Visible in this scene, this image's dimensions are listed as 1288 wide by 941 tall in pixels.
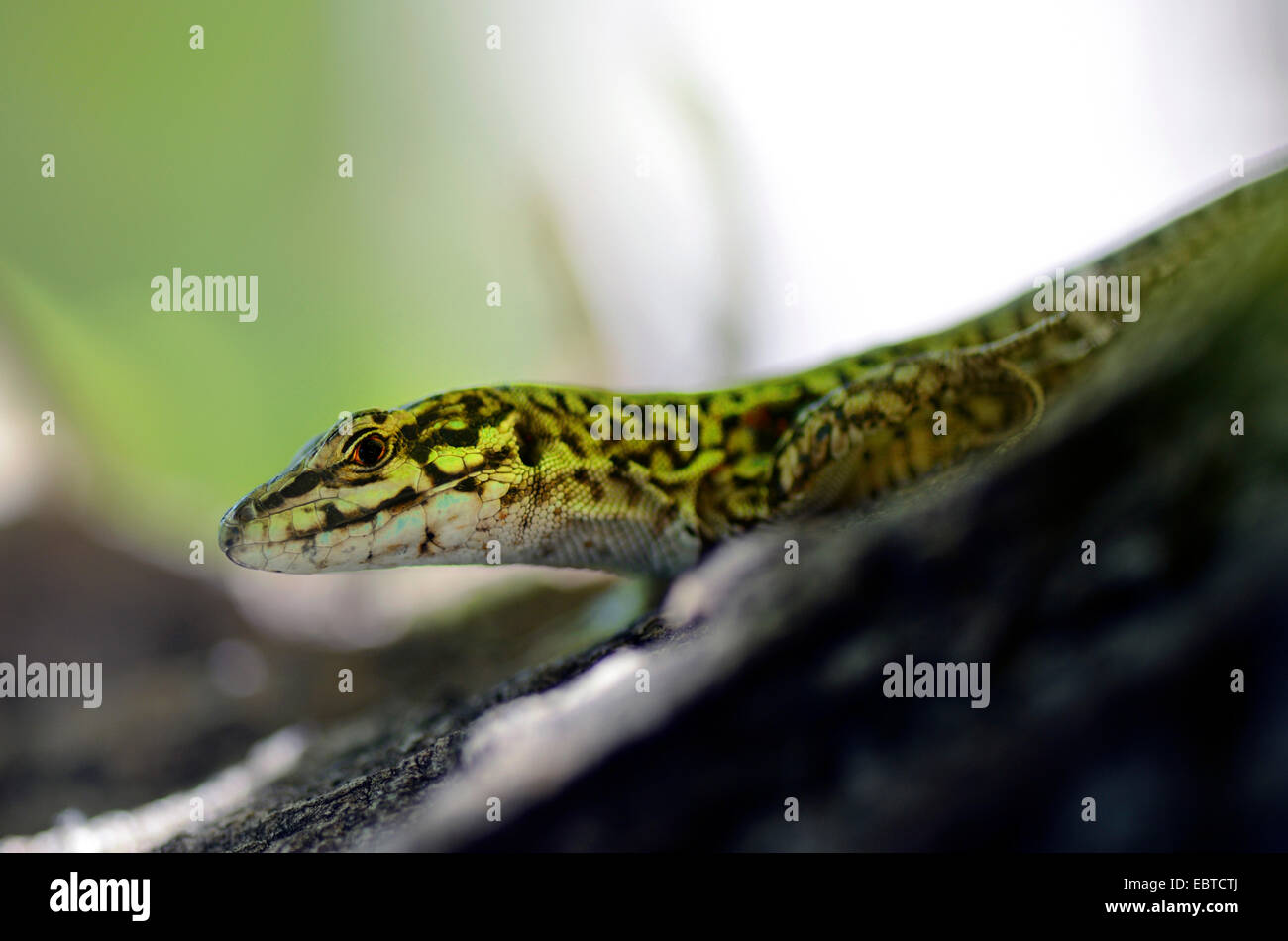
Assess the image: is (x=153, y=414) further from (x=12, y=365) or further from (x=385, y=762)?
(x=385, y=762)

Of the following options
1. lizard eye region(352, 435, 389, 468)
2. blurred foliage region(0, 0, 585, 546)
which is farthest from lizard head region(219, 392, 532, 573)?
blurred foliage region(0, 0, 585, 546)

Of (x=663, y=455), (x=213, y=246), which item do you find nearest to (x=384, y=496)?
(x=663, y=455)

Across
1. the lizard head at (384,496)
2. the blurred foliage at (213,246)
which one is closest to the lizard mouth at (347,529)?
the lizard head at (384,496)

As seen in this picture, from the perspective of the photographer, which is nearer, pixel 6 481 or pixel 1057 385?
pixel 1057 385

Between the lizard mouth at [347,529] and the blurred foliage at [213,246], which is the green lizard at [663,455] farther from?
the blurred foliage at [213,246]

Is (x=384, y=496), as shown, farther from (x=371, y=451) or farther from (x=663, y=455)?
(x=663, y=455)

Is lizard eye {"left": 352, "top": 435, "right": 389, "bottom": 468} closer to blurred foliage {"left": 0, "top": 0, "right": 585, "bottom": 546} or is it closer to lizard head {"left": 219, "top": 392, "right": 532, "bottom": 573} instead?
lizard head {"left": 219, "top": 392, "right": 532, "bottom": 573}
